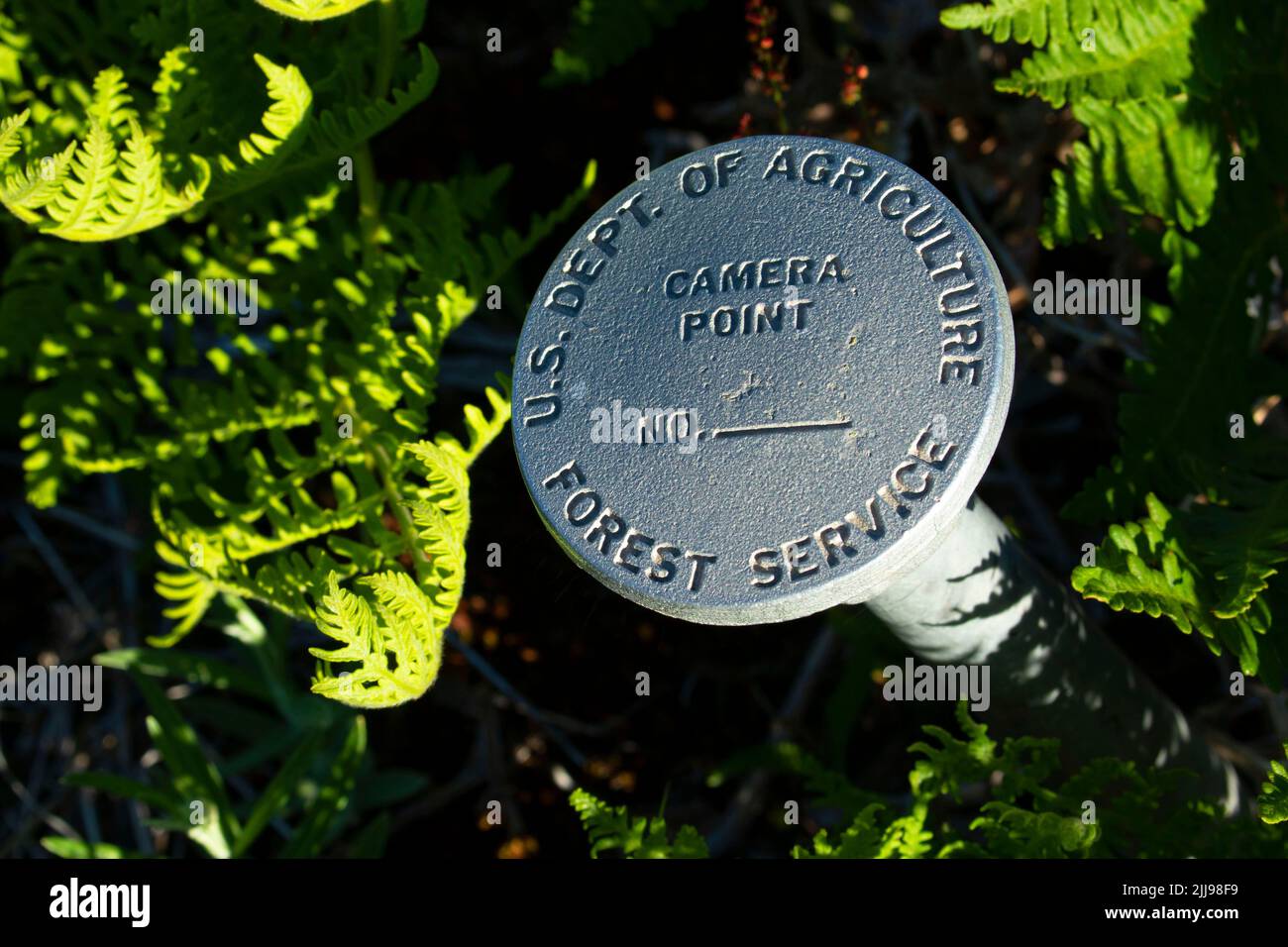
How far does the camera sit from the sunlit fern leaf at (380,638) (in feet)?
5.94

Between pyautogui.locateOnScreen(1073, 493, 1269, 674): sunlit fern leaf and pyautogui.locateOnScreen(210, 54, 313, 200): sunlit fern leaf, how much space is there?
1541mm

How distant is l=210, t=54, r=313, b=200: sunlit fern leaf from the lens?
2037 millimetres

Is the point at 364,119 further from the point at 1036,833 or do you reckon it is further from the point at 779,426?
the point at 1036,833

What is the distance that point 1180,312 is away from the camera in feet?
7.70

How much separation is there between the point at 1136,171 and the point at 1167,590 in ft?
3.06

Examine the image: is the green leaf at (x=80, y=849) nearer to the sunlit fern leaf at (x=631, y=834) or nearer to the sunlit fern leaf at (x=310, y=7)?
the sunlit fern leaf at (x=631, y=834)

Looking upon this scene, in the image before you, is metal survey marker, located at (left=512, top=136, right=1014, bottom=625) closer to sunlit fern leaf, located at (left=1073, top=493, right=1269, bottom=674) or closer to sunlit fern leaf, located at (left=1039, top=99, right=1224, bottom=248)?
sunlit fern leaf, located at (left=1073, top=493, right=1269, bottom=674)

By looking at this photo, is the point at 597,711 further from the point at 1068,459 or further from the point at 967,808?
the point at 1068,459

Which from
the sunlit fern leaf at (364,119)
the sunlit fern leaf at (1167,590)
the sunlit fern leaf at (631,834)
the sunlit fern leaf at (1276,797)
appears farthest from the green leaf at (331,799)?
the sunlit fern leaf at (1276,797)

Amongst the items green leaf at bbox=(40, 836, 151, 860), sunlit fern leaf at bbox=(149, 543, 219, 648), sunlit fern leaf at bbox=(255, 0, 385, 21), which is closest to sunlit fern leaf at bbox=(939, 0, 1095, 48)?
sunlit fern leaf at bbox=(255, 0, 385, 21)

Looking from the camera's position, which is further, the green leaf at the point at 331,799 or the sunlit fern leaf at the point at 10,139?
the green leaf at the point at 331,799

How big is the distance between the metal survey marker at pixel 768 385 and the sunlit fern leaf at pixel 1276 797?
648mm
